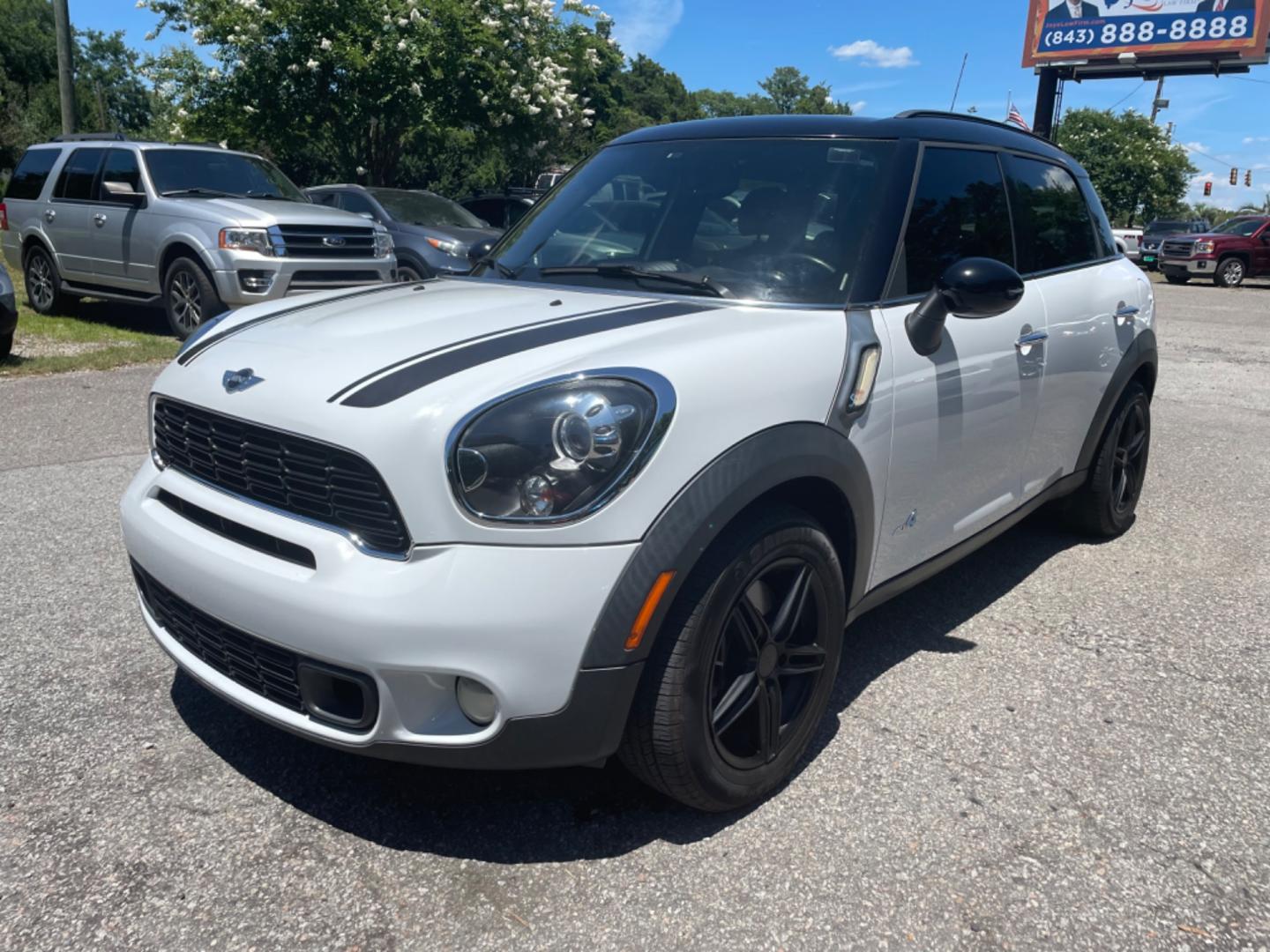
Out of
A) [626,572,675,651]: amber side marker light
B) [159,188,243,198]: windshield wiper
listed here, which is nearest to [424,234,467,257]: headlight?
[159,188,243,198]: windshield wiper

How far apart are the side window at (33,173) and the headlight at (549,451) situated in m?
10.9

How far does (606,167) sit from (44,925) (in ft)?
9.20

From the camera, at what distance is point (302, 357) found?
2484mm

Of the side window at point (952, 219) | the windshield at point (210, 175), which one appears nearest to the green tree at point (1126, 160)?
the windshield at point (210, 175)

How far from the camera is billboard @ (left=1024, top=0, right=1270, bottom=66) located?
30078mm

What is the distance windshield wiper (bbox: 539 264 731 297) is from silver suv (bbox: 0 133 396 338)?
6473 millimetres

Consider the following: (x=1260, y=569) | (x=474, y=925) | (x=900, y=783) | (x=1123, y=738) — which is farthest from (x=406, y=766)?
(x=1260, y=569)

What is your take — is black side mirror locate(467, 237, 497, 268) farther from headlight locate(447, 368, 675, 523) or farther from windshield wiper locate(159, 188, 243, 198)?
windshield wiper locate(159, 188, 243, 198)

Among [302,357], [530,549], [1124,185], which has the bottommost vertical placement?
[530,549]

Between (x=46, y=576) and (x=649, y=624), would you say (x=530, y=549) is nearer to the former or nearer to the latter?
(x=649, y=624)

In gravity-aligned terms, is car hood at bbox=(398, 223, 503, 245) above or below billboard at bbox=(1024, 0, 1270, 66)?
below

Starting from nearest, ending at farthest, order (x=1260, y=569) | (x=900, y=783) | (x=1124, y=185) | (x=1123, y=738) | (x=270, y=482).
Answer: (x=270, y=482) < (x=900, y=783) < (x=1123, y=738) < (x=1260, y=569) < (x=1124, y=185)

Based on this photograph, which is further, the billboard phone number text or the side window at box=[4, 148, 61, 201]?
the billboard phone number text

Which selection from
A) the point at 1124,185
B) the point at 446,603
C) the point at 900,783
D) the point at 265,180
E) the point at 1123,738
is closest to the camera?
the point at 446,603
